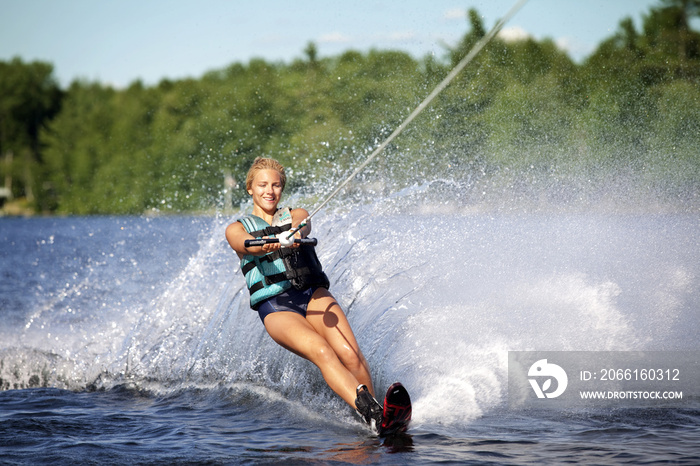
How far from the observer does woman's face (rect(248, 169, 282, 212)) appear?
15.6 feet

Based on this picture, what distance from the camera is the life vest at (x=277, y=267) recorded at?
4609 millimetres

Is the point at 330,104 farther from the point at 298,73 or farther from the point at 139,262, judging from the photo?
the point at 139,262

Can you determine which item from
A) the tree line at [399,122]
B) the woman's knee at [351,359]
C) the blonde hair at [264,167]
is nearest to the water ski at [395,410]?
the woman's knee at [351,359]

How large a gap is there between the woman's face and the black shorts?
0.57 metres

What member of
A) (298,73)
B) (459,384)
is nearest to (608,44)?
(298,73)

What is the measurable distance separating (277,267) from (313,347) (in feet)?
1.93

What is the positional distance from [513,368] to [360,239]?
5.97 feet

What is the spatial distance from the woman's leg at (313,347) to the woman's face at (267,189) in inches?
28.1

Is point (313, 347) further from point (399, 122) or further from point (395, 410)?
point (399, 122)

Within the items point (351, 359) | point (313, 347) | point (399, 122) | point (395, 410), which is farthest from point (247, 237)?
point (399, 122)

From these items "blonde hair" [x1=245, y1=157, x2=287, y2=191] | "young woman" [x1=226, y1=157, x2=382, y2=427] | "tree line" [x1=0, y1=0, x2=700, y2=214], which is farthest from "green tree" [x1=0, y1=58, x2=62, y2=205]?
"young woman" [x1=226, y1=157, x2=382, y2=427]

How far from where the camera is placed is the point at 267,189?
477 cm

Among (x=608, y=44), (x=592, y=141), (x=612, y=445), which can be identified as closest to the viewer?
(x=612, y=445)

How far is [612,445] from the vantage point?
13.3 ft
